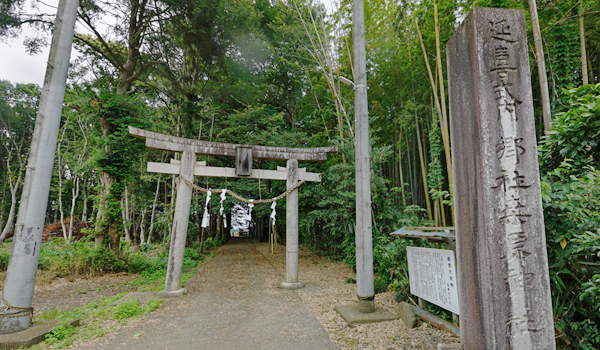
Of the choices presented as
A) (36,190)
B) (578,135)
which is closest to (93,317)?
(36,190)

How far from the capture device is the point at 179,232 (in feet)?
18.3

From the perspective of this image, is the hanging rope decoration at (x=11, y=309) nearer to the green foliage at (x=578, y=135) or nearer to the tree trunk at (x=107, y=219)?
the tree trunk at (x=107, y=219)

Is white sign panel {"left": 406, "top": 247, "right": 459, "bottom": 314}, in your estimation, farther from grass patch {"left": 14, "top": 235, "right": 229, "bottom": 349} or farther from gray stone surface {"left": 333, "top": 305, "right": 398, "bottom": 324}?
grass patch {"left": 14, "top": 235, "right": 229, "bottom": 349}

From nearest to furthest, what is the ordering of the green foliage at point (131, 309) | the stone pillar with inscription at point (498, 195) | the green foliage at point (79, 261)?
the stone pillar with inscription at point (498, 195) < the green foliage at point (131, 309) < the green foliage at point (79, 261)

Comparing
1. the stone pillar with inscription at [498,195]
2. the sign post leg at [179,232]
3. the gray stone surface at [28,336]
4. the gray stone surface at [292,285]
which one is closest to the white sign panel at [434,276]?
the stone pillar with inscription at [498,195]

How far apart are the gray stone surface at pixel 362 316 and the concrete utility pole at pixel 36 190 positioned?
4387 mm

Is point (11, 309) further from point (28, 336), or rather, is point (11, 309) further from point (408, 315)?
point (408, 315)

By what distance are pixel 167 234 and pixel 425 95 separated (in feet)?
36.7

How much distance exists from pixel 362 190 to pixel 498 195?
2.53 metres

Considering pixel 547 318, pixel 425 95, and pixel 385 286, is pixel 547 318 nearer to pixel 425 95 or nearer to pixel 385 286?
pixel 385 286

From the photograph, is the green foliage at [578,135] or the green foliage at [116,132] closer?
the green foliage at [578,135]

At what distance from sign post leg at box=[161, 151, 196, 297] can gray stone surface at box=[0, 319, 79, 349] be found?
195cm

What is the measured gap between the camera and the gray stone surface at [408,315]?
378 centimetres

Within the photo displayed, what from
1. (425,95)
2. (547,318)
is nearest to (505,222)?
(547,318)
